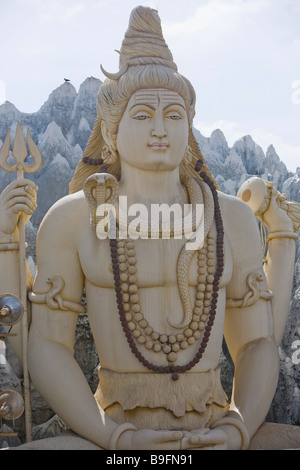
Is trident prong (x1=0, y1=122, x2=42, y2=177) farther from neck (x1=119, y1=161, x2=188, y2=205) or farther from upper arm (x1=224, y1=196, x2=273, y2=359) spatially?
upper arm (x1=224, y1=196, x2=273, y2=359)

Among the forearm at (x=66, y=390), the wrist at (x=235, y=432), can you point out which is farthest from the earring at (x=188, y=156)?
the wrist at (x=235, y=432)

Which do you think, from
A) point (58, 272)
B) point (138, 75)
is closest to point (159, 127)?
point (138, 75)

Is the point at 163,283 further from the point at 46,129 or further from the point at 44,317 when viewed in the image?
the point at 46,129

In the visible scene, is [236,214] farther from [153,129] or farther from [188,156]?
[153,129]

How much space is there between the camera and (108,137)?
3.18 metres

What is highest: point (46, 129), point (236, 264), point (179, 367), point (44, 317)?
point (46, 129)

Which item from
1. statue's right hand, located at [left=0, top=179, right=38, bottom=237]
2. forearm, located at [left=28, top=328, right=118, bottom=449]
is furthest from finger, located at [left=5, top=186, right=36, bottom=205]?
forearm, located at [left=28, top=328, right=118, bottom=449]

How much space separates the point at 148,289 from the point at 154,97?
85cm

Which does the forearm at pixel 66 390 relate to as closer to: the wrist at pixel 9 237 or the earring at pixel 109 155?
the wrist at pixel 9 237

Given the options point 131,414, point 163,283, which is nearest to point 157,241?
point 163,283

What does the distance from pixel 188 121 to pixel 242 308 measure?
0.91 meters

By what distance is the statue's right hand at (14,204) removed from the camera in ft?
9.96
